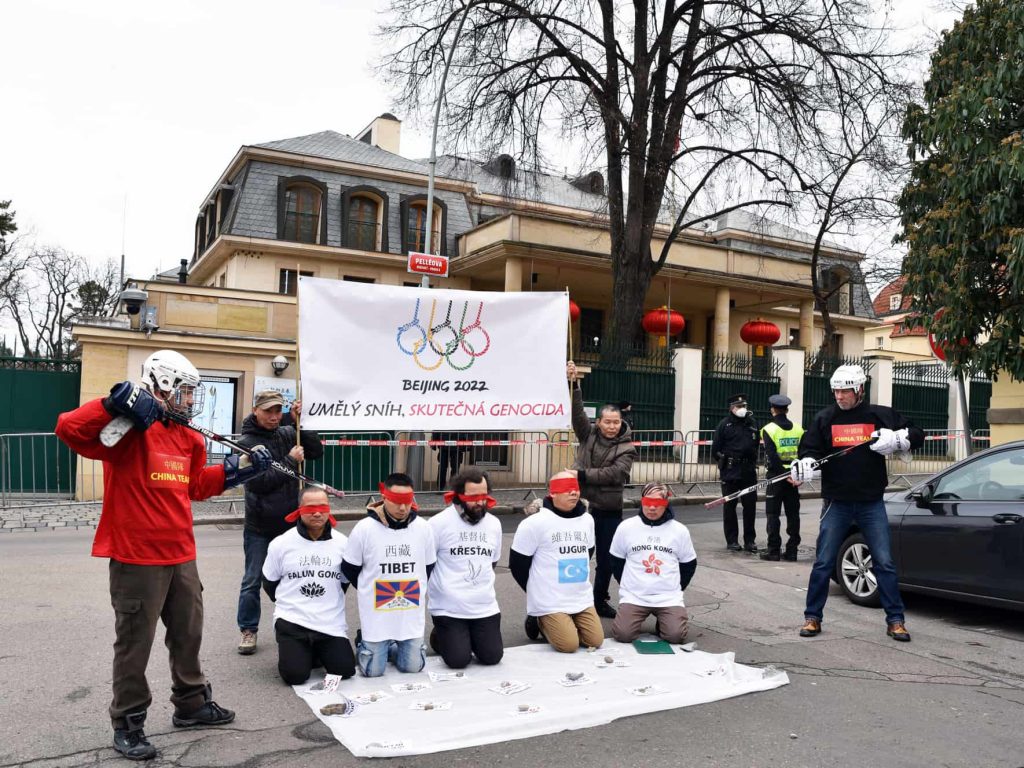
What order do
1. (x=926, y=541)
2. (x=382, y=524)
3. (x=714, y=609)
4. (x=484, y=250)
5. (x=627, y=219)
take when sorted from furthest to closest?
1. (x=484, y=250)
2. (x=627, y=219)
3. (x=714, y=609)
4. (x=926, y=541)
5. (x=382, y=524)

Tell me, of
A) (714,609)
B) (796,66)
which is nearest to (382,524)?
(714,609)

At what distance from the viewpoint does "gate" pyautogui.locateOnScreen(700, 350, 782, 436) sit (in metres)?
20.5

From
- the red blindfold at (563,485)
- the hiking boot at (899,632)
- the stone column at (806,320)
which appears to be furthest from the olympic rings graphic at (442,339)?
the stone column at (806,320)

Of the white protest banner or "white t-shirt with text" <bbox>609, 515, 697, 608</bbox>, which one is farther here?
the white protest banner

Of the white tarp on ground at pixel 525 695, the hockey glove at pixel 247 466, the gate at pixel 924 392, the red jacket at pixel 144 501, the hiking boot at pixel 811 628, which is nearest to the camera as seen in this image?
the red jacket at pixel 144 501

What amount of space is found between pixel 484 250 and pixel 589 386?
21.0 ft

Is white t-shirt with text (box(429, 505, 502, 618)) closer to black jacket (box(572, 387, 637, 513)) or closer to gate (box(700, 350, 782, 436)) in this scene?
black jacket (box(572, 387, 637, 513))

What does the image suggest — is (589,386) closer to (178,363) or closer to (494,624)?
Result: (494,624)

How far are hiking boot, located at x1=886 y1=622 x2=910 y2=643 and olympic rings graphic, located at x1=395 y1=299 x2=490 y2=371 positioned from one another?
5.55 metres

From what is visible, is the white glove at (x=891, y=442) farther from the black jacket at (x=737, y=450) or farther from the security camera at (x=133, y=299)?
the security camera at (x=133, y=299)

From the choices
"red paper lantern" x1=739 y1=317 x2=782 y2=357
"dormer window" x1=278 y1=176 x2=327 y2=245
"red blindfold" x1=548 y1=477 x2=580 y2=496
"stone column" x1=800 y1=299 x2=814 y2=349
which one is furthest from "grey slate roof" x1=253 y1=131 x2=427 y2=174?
"red blindfold" x1=548 y1=477 x2=580 y2=496

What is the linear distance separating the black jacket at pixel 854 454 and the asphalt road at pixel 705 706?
1125 millimetres

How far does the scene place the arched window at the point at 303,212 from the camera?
1165 inches

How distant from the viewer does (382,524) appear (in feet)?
19.4
